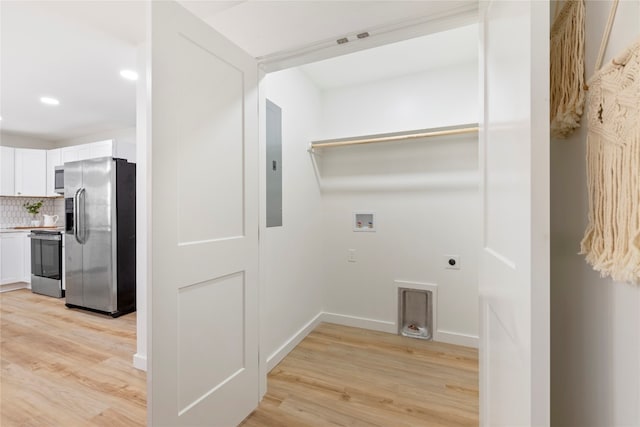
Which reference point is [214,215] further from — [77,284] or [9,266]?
[9,266]

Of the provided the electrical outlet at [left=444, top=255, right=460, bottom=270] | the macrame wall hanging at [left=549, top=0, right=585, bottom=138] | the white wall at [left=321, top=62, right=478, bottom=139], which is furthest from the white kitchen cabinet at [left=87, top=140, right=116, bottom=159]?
the macrame wall hanging at [left=549, top=0, right=585, bottom=138]

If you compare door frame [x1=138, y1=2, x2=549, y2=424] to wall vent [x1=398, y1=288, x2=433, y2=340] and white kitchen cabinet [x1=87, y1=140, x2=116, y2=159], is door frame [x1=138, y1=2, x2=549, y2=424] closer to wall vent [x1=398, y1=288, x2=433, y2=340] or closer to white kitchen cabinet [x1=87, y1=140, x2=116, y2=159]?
wall vent [x1=398, y1=288, x2=433, y2=340]

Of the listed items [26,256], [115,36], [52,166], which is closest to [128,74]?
[115,36]

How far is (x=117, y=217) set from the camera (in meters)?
3.07

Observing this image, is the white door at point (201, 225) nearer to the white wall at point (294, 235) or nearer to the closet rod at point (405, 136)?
the white wall at point (294, 235)

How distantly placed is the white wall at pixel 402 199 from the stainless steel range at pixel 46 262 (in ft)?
12.4

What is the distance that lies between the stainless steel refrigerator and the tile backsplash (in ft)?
7.37

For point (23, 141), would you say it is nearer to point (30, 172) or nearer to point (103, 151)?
point (30, 172)

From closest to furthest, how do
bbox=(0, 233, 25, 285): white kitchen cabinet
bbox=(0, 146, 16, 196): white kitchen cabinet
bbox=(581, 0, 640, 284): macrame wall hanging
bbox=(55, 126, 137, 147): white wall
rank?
1. bbox=(581, 0, 640, 284): macrame wall hanging
2. bbox=(0, 233, 25, 285): white kitchen cabinet
3. bbox=(0, 146, 16, 196): white kitchen cabinet
4. bbox=(55, 126, 137, 147): white wall

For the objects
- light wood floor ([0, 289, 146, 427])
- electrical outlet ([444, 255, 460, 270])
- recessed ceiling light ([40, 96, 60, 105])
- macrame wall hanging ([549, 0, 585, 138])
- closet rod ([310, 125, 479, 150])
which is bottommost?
light wood floor ([0, 289, 146, 427])

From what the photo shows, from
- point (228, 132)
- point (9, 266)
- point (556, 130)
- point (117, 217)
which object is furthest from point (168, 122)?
point (9, 266)

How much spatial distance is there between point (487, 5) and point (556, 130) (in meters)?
0.56

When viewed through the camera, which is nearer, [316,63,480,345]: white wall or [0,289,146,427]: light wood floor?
[0,289,146,427]: light wood floor

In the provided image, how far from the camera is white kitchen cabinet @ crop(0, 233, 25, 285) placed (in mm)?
4098
